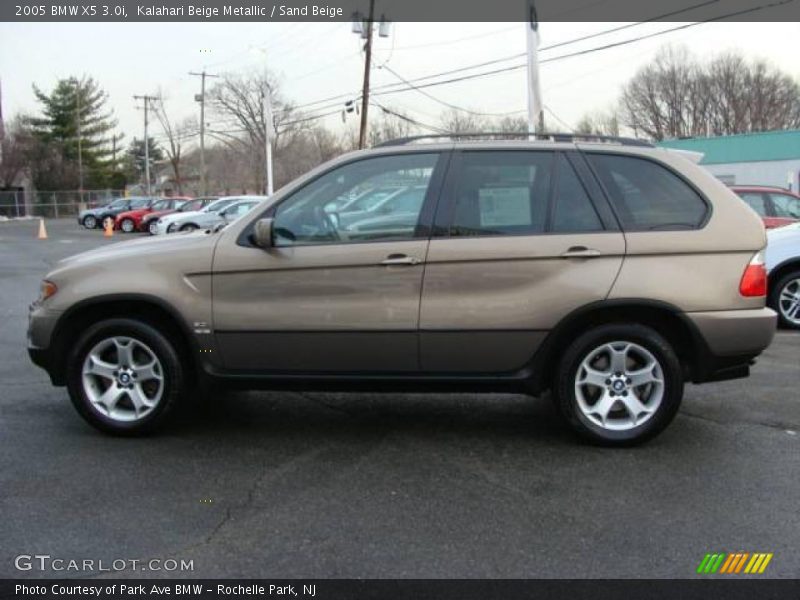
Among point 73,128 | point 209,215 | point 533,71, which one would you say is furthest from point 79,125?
point 533,71

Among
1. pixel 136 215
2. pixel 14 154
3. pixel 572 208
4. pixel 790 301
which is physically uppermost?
pixel 14 154

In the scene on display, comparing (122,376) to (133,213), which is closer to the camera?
(122,376)

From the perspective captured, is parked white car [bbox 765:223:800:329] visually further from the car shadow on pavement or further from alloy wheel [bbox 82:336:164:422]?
alloy wheel [bbox 82:336:164:422]

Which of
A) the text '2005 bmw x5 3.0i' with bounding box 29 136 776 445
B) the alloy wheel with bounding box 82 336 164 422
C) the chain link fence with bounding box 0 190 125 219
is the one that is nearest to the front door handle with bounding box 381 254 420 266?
the text '2005 bmw x5 3.0i' with bounding box 29 136 776 445

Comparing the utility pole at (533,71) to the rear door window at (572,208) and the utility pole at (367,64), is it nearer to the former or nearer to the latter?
the utility pole at (367,64)

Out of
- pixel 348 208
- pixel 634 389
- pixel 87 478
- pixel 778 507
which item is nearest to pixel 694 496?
pixel 778 507

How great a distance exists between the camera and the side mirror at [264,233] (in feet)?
14.5

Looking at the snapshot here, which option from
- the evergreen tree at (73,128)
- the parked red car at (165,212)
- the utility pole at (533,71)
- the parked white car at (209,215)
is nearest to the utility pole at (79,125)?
the evergreen tree at (73,128)

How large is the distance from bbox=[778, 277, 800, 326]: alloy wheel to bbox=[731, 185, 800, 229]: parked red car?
3.52 m

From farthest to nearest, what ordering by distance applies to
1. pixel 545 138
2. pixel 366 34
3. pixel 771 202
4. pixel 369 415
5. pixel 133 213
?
pixel 133 213 → pixel 366 34 → pixel 771 202 → pixel 369 415 → pixel 545 138

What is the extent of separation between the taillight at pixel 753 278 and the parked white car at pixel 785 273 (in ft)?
14.8

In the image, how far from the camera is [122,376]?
15.4ft

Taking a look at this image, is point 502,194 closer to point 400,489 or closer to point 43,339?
point 400,489

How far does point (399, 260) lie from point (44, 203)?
64.2 m
